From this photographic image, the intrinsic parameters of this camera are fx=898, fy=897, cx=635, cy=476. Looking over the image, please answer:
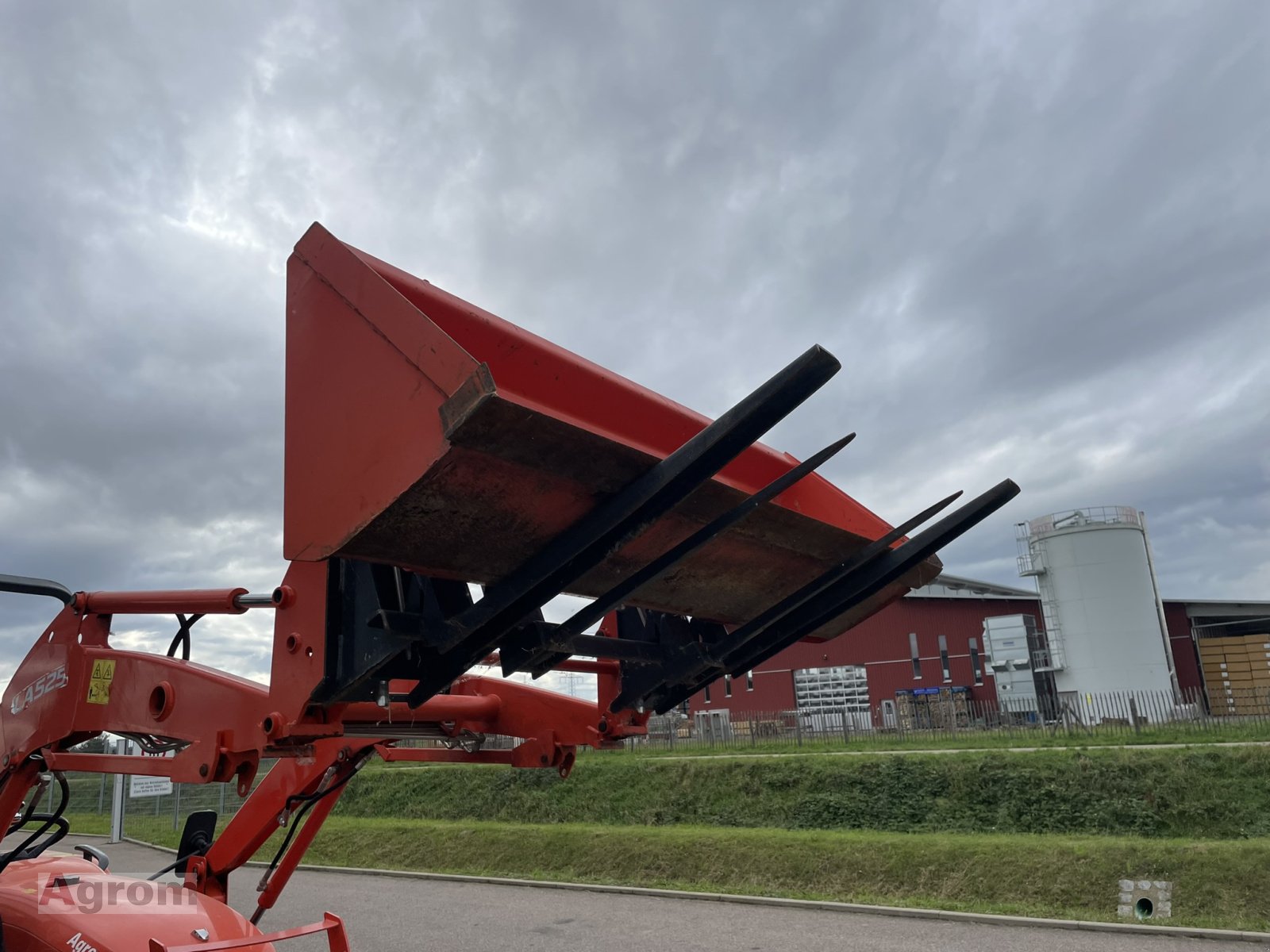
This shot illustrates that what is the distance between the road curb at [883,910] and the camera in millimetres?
8234

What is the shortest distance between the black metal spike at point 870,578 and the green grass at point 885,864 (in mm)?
7034

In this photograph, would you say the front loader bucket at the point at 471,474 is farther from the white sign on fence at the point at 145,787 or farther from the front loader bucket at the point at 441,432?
the white sign on fence at the point at 145,787

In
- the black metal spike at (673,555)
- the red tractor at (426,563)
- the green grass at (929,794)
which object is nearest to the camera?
the red tractor at (426,563)

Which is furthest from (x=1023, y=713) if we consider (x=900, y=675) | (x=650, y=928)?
(x=650, y=928)

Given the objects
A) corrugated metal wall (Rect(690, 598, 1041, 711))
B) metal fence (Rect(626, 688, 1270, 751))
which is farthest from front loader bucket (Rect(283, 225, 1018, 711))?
corrugated metal wall (Rect(690, 598, 1041, 711))

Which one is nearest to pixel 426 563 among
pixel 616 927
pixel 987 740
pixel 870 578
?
pixel 870 578

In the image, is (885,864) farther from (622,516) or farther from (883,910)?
(622,516)

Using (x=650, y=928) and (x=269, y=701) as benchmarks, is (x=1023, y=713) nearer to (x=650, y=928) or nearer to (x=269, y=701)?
(x=650, y=928)

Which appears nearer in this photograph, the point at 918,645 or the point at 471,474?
the point at 471,474

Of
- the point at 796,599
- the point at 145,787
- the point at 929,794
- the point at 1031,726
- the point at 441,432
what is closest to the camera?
the point at 441,432

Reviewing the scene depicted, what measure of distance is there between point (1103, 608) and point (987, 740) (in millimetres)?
7900

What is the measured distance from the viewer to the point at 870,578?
3895mm

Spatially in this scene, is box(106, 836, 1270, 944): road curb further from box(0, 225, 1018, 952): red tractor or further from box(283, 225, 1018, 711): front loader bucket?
box(283, 225, 1018, 711): front loader bucket

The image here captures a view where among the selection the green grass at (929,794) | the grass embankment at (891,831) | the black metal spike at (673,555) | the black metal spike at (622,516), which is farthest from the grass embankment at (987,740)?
the black metal spike at (622,516)
